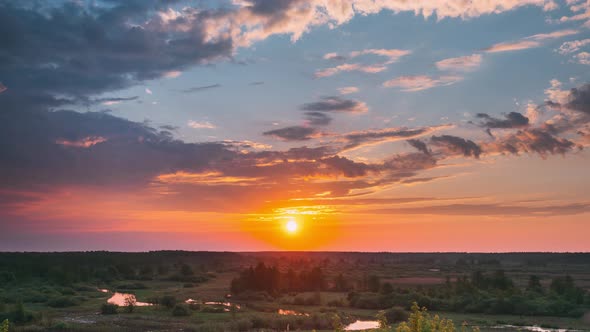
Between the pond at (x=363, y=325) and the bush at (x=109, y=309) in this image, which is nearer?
the pond at (x=363, y=325)

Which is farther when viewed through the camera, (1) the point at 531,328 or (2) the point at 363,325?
(2) the point at 363,325

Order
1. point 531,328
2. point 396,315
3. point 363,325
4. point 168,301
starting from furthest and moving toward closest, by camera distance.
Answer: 1. point 168,301
2. point 396,315
3. point 363,325
4. point 531,328

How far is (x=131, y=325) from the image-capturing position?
57.8 m

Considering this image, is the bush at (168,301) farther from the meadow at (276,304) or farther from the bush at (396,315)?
the bush at (396,315)

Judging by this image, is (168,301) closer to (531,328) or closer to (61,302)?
(61,302)

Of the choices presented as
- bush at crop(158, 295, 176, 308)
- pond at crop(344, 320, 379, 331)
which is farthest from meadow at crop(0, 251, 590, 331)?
pond at crop(344, 320, 379, 331)

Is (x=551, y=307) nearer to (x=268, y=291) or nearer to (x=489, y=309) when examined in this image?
(x=489, y=309)

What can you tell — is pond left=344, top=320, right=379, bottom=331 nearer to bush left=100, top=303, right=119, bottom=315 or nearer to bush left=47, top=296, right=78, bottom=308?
bush left=100, top=303, right=119, bottom=315

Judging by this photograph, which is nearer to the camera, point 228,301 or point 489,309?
point 489,309

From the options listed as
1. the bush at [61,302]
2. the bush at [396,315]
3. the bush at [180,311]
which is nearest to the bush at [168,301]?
the bush at [180,311]

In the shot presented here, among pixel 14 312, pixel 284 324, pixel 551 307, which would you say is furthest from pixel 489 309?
pixel 14 312

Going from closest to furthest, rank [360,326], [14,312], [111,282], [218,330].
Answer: [218,330], [14,312], [360,326], [111,282]

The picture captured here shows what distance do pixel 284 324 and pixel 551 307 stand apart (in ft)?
129

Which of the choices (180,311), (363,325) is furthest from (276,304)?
(363,325)
